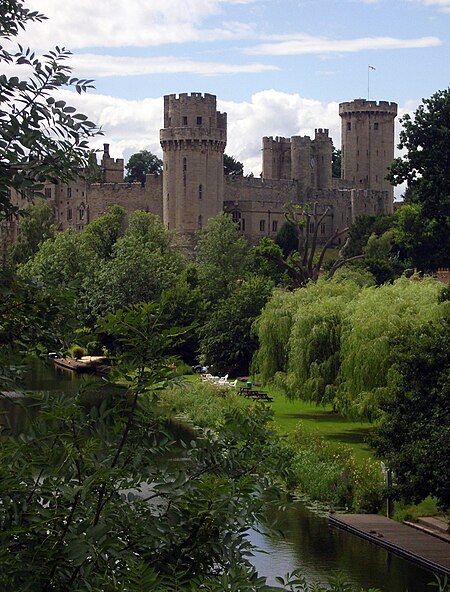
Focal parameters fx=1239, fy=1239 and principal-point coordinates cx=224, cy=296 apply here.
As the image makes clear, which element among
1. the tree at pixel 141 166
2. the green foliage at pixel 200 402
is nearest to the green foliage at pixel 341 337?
the green foliage at pixel 200 402

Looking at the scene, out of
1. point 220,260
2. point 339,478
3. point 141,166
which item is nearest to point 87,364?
point 220,260

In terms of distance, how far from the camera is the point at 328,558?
1989 cm

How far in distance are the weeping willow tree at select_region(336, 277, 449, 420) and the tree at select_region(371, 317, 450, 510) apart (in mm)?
4788

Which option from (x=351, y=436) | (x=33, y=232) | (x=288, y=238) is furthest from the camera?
(x=288, y=238)

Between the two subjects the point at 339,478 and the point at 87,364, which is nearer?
the point at 339,478

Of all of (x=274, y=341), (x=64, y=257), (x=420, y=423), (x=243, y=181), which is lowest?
(x=274, y=341)

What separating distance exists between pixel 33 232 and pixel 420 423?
55326 millimetres

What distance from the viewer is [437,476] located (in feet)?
63.2

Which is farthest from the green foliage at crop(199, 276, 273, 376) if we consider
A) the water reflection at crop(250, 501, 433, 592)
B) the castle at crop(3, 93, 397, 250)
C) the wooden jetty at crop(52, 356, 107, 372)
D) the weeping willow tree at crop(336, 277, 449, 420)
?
the castle at crop(3, 93, 397, 250)

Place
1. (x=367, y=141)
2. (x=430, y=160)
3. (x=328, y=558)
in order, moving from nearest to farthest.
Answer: (x=328, y=558) < (x=430, y=160) < (x=367, y=141)

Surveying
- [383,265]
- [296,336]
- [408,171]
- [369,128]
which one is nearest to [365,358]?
[296,336]

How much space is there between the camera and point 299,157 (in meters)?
86.5

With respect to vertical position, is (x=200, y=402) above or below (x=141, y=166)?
below

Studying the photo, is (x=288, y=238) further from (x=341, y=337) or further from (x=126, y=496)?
(x=126, y=496)
